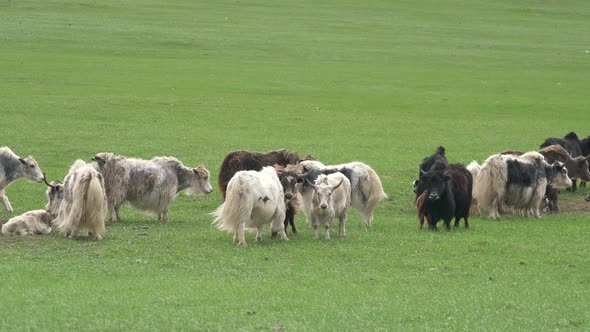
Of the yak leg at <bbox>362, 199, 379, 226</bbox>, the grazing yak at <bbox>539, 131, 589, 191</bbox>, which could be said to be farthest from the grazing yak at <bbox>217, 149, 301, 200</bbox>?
the grazing yak at <bbox>539, 131, 589, 191</bbox>

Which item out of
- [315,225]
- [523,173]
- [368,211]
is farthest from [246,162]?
[523,173]

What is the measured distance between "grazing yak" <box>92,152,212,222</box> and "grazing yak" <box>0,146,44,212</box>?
1798mm

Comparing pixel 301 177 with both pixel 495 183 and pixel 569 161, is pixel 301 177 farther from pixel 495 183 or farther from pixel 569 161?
pixel 569 161

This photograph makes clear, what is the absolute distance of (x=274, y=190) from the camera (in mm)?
12844

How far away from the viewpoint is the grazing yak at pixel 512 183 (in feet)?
53.6

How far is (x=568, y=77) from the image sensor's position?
41.4m

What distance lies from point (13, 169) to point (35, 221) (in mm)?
3162

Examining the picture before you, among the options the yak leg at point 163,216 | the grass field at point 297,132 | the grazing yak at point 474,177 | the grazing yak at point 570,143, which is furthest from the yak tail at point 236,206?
the grazing yak at point 570,143

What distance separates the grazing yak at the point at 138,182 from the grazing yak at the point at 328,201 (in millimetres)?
2361

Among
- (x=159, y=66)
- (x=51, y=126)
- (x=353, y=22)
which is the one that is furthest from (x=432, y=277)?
(x=353, y=22)

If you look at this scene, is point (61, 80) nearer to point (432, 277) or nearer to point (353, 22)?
point (432, 277)

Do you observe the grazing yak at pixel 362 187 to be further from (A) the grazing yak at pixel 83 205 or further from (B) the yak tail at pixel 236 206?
(A) the grazing yak at pixel 83 205

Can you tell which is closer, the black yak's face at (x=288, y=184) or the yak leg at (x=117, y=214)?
the black yak's face at (x=288, y=184)

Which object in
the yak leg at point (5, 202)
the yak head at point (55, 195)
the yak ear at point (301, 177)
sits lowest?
the yak leg at point (5, 202)
